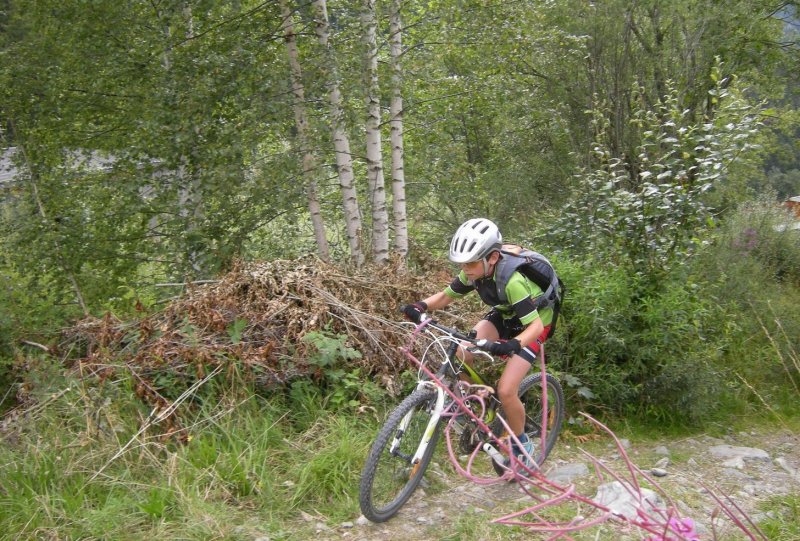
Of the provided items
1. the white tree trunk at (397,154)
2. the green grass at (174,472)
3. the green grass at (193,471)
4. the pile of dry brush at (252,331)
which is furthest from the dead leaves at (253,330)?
the white tree trunk at (397,154)

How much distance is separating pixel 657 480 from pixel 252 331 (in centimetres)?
366

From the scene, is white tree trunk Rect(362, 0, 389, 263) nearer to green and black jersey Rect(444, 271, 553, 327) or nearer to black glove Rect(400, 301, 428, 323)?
green and black jersey Rect(444, 271, 553, 327)

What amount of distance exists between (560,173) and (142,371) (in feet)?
32.3

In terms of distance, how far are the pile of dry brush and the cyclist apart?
1310 millimetres

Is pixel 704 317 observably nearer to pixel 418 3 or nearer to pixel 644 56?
pixel 644 56

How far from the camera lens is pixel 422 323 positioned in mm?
4609

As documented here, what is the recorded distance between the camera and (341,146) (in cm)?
880

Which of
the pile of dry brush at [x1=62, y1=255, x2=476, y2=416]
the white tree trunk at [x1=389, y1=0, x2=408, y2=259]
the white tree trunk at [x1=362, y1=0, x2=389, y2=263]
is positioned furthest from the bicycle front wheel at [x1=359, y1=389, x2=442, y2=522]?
the white tree trunk at [x1=389, y1=0, x2=408, y2=259]

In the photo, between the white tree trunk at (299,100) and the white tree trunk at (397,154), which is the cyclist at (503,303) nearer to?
the white tree trunk at (299,100)

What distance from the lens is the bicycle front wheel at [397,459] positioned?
4332 millimetres

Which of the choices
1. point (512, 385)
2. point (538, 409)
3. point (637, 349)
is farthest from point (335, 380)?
point (637, 349)

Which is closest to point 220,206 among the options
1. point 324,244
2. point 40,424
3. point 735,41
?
point 324,244

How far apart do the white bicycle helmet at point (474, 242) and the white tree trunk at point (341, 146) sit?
343 cm

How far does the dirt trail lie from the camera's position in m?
4.51
